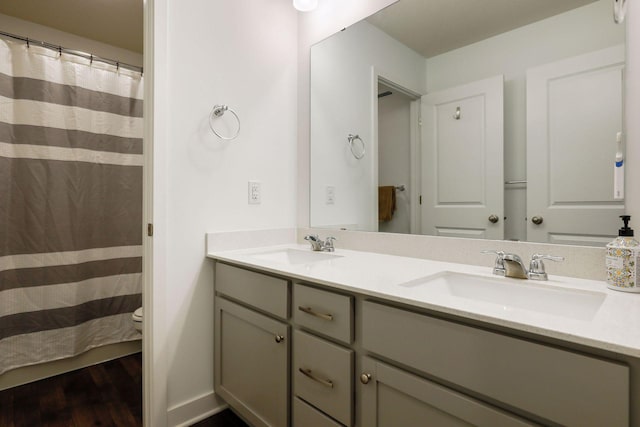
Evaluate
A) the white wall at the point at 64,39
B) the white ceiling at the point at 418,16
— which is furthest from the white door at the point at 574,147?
the white wall at the point at 64,39

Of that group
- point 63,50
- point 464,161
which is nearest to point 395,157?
point 464,161

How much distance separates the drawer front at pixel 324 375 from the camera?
96cm

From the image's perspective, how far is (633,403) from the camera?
1.84 ft

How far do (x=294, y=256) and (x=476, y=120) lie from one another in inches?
40.6

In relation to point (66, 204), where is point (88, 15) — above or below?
above

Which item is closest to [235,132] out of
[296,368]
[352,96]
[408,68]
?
[352,96]

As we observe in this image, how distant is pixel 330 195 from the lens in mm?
1849

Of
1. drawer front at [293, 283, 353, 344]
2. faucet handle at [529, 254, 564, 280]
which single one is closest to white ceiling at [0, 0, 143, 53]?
drawer front at [293, 283, 353, 344]

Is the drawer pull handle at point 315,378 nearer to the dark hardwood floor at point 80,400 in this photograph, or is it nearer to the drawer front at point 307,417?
the drawer front at point 307,417

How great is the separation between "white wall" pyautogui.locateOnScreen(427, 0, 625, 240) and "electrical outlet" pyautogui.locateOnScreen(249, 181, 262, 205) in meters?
1.02

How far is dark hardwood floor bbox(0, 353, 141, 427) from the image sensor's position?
5.11ft

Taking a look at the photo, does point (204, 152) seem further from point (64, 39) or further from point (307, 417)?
point (64, 39)

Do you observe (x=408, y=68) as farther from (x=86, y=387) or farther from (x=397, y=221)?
(x=86, y=387)

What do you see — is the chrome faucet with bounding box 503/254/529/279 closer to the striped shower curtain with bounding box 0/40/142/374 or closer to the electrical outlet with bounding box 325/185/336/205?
the electrical outlet with bounding box 325/185/336/205
